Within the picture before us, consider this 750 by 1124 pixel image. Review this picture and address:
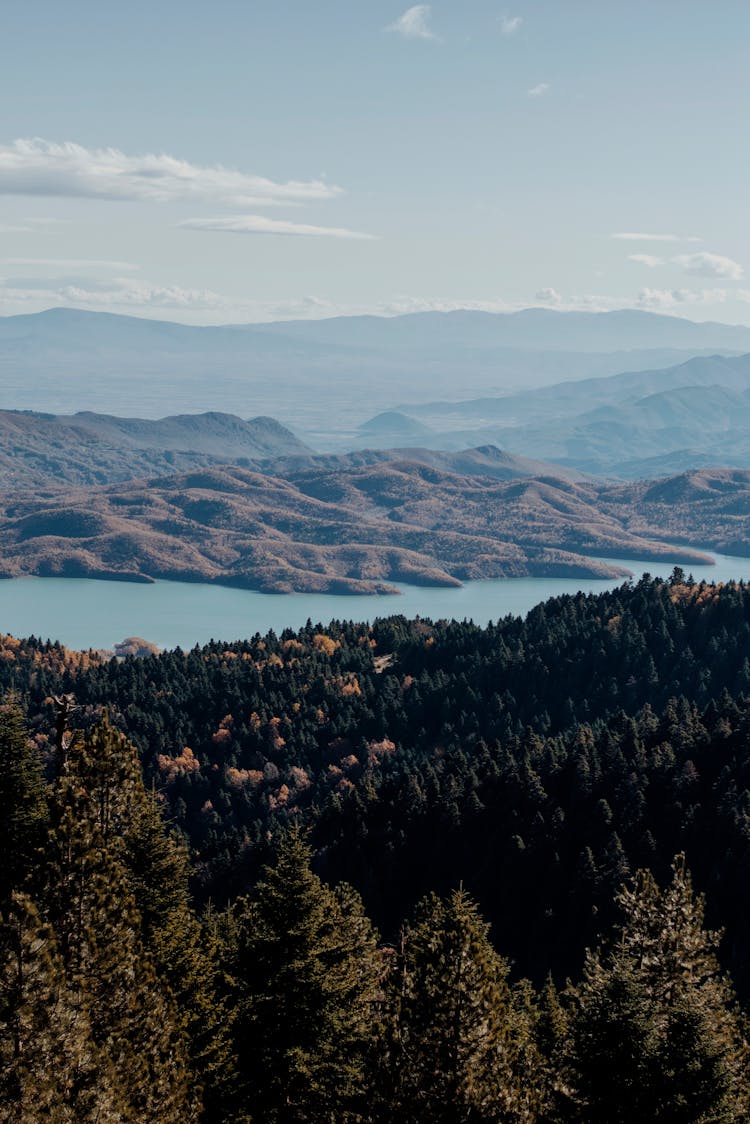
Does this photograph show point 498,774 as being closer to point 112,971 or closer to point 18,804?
point 18,804

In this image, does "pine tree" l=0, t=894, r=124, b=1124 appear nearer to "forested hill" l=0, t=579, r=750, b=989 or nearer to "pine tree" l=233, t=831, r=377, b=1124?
"pine tree" l=233, t=831, r=377, b=1124

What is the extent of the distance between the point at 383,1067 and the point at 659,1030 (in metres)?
8.41

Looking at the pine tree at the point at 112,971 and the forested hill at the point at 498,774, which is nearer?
the pine tree at the point at 112,971

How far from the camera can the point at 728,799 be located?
95312 millimetres

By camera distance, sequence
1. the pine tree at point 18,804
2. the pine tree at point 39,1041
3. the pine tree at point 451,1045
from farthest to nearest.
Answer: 1. the pine tree at point 18,804
2. the pine tree at point 451,1045
3. the pine tree at point 39,1041

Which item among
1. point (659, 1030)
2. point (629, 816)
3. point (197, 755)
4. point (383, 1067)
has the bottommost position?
point (197, 755)

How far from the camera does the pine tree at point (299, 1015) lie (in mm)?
38406

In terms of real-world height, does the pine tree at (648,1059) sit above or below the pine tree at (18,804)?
below

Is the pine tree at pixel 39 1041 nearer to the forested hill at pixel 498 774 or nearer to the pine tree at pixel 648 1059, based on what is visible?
the pine tree at pixel 648 1059

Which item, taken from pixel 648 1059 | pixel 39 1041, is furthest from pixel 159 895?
pixel 648 1059

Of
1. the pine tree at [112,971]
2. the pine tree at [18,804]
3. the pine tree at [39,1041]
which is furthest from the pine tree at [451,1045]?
the pine tree at [18,804]

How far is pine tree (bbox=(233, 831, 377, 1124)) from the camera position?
126 feet

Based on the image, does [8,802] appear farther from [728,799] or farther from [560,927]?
[728,799]

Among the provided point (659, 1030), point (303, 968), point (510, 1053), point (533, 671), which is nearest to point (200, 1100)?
point (303, 968)
